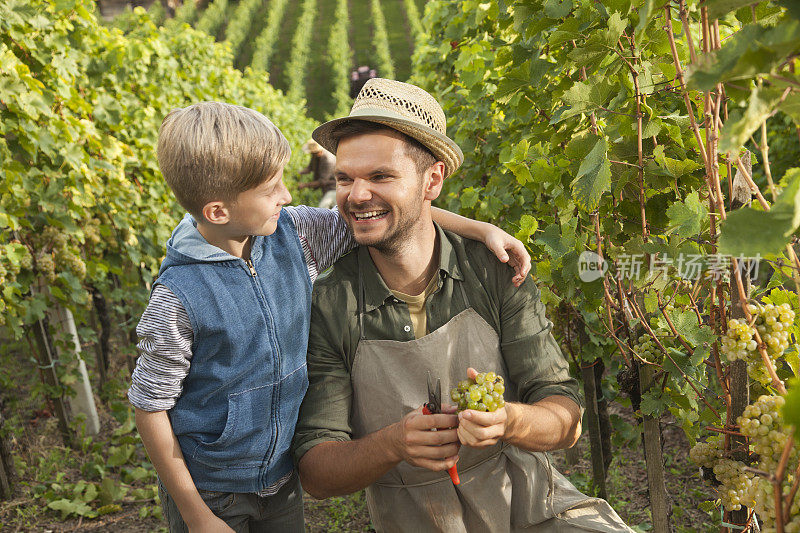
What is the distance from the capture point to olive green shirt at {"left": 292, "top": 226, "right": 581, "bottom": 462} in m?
1.81

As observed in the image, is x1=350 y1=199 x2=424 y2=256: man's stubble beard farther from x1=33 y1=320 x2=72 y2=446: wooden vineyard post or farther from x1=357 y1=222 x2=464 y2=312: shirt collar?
x1=33 y1=320 x2=72 y2=446: wooden vineyard post

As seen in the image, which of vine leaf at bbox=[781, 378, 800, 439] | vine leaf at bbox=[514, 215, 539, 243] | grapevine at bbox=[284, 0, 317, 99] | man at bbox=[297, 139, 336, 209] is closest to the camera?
vine leaf at bbox=[781, 378, 800, 439]

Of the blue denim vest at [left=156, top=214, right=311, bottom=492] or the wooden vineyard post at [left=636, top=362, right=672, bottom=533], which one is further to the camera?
the wooden vineyard post at [left=636, top=362, right=672, bottom=533]

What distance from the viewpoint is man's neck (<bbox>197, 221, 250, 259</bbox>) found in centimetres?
178

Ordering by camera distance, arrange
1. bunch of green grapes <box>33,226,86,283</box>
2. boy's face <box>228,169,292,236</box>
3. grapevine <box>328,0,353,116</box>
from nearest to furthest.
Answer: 1. boy's face <box>228,169,292,236</box>
2. bunch of green grapes <box>33,226,86,283</box>
3. grapevine <box>328,0,353,116</box>

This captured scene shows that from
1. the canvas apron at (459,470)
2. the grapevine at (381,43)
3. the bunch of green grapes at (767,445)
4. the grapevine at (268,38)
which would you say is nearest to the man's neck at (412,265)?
the canvas apron at (459,470)

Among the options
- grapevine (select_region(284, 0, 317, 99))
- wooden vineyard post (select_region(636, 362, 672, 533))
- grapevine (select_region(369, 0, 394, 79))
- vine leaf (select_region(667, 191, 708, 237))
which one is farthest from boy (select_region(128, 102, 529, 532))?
grapevine (select_region(369, 0, 394, 79))

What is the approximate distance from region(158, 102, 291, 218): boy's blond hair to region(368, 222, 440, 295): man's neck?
421 mm

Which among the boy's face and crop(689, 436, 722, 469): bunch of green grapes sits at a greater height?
the boy's face

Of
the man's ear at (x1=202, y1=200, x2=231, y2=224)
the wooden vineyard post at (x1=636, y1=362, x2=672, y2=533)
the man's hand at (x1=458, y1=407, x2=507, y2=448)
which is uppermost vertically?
the man's ear at (x1=202, y1=200, x2=231, y2=224)

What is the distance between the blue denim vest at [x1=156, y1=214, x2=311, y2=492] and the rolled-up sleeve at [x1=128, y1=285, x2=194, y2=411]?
1.1 inches

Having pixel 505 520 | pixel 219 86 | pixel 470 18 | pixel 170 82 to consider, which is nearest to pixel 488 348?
pixel 505 520

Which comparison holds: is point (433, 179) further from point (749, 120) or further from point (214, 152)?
point (749, 120)

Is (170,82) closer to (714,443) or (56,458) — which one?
(56,458)
